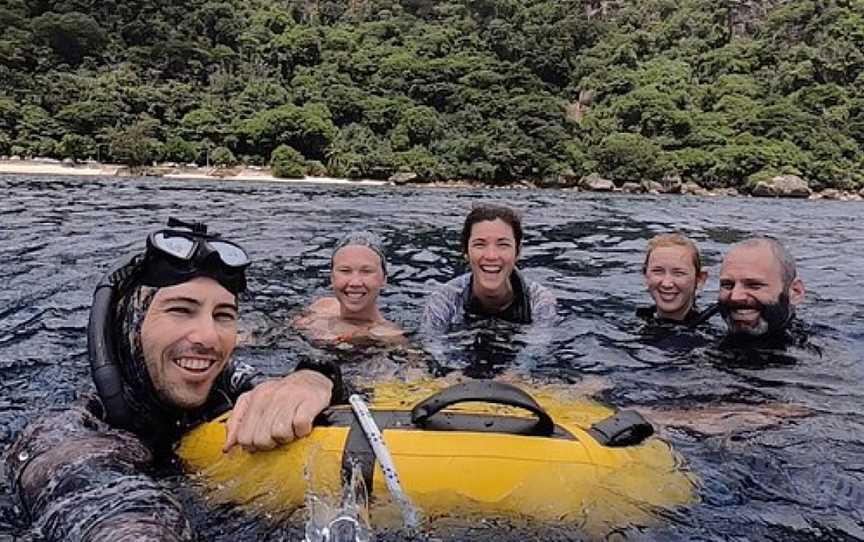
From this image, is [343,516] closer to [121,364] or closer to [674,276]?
[121,364]

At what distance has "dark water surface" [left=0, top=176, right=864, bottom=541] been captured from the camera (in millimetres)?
3139

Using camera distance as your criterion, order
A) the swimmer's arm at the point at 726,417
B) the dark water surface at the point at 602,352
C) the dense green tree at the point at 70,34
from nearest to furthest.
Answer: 1. the dark water surface at the point at 602,352
2. the swimmer's arm at the point at 726,417
3. the dense green tree at the point at 70,34

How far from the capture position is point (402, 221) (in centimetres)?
2134

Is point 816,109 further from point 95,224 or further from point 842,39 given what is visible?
point 95,224

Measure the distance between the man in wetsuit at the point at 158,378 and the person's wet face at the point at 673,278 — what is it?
375cm

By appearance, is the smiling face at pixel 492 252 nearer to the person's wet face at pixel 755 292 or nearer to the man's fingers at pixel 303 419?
the person's wet face at pixel 755 292

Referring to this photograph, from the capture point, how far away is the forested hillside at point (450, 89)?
66312mm

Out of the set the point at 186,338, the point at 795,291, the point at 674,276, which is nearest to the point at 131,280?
the point at 186,338

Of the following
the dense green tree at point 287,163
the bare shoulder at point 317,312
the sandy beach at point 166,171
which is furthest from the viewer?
the dense green tree at point 287,163

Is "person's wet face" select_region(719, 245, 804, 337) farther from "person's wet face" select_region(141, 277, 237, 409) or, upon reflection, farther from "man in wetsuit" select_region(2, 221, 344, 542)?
"person's wet face" select_region(141, 277, 237, 409)

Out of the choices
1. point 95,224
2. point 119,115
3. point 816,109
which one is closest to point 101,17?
point 119,115

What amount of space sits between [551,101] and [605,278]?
249 feet

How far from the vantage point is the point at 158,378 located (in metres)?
2.88

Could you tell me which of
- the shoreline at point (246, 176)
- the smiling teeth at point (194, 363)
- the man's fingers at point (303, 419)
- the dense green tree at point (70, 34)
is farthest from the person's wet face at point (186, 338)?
the dense green tree at point (70, 34)
